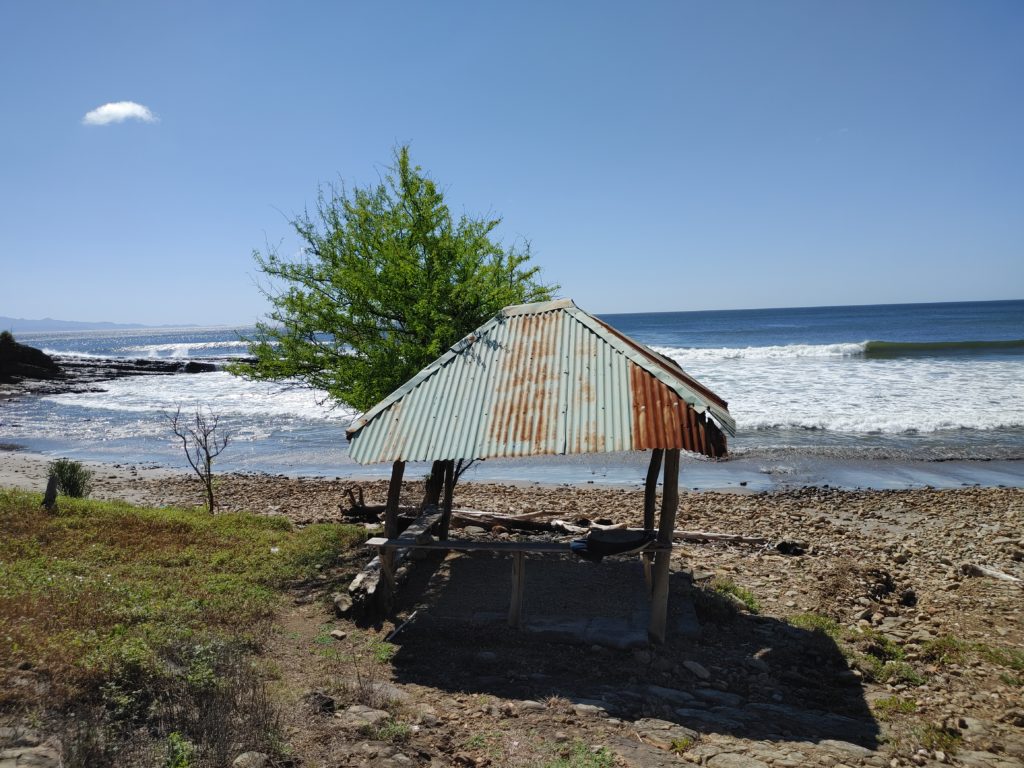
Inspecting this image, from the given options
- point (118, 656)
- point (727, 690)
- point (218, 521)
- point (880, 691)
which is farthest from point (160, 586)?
point (880, 691)

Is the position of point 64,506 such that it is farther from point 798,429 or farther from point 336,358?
point 798,429

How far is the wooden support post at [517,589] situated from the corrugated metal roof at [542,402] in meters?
1.34

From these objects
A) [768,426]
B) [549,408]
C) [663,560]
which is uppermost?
[549,408]

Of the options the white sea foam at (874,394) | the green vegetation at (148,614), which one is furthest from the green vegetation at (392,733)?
the white sea foam at (874,394)

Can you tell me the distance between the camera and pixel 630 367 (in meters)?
7.86

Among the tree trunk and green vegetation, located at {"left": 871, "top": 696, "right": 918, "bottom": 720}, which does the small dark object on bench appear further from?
the tree trunk

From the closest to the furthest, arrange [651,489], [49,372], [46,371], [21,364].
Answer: [651,489] → [21,364] → [46,371] → [49,372]

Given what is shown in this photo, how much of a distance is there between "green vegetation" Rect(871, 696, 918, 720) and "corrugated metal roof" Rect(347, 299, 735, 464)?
2.72 m

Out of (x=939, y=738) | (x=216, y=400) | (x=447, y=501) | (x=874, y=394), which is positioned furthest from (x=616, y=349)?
(x=216, y=400)

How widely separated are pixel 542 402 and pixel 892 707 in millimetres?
4519

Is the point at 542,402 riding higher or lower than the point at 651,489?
higher

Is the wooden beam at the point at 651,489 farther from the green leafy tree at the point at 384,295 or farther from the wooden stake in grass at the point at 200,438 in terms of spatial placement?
the wooden stake in grass at the point at 200,438

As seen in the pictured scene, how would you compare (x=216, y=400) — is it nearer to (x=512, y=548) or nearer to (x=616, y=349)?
(x=512, y=548)

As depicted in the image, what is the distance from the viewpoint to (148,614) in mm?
7039
